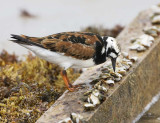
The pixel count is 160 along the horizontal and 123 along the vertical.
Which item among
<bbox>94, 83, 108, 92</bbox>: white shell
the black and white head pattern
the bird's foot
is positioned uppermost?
the black and white head pattern

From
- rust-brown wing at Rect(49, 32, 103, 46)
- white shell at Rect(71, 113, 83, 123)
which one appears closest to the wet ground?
rust-brown wing at Rect(49, 32, 103, 46)

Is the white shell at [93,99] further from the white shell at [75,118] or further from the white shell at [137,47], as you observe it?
the white shell at [137,47]

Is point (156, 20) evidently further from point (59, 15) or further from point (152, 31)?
point (59, 15)

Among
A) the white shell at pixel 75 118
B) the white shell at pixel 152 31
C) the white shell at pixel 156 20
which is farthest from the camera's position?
the white shell at pixel 156 20

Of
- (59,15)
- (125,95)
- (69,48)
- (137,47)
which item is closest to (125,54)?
(137,47)

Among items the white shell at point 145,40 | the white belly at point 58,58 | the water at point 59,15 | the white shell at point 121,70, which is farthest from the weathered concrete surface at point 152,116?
the water at point 59,15

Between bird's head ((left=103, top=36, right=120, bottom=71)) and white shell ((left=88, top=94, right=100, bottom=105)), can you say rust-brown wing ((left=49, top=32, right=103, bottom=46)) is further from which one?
white shell ((left=88, top=94, right=100, bottom=105))

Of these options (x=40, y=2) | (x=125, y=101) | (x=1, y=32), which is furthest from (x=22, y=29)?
(x=125, y=101)
